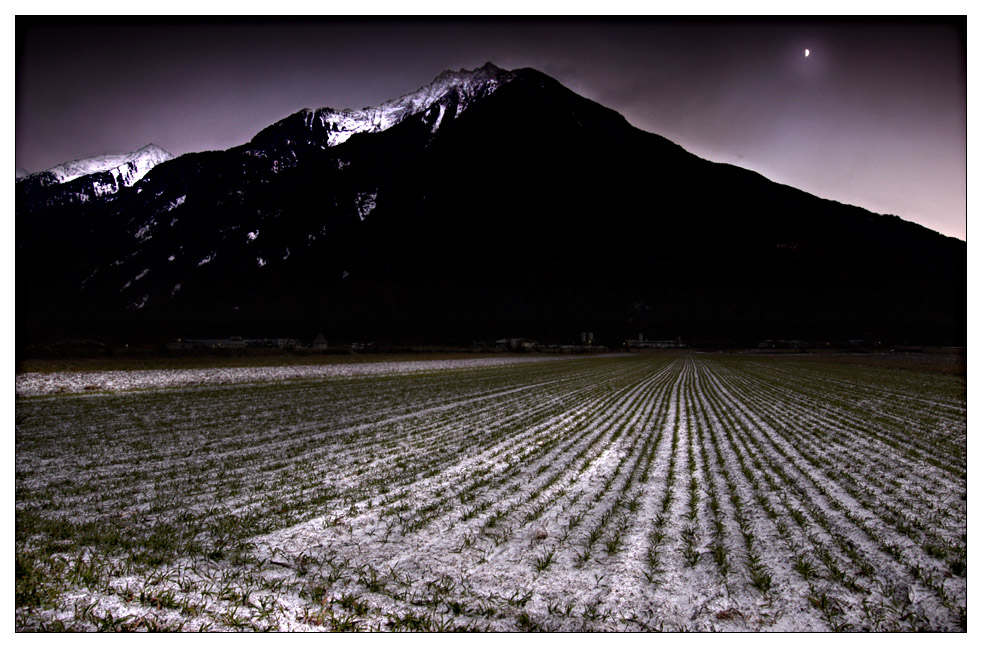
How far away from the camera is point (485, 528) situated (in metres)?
6.27

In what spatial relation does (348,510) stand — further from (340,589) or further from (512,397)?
(512,397)

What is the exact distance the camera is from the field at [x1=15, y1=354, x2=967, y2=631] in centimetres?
427

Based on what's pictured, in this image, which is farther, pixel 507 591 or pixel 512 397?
pixel 512 397

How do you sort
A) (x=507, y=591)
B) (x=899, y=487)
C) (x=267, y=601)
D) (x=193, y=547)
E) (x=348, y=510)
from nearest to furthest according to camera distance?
(x=267, y=601) < (x=507, y=591) < (x=193, y=547) < (x=348, y=510) < (x=899, y=487)

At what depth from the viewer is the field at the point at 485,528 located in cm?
427

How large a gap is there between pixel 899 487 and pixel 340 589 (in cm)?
Result: 958

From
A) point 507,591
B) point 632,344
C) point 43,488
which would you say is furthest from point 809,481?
point 632,344

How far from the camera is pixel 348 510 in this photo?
693 centimetres

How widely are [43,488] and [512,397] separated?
707 inches

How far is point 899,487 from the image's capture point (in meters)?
8.42
